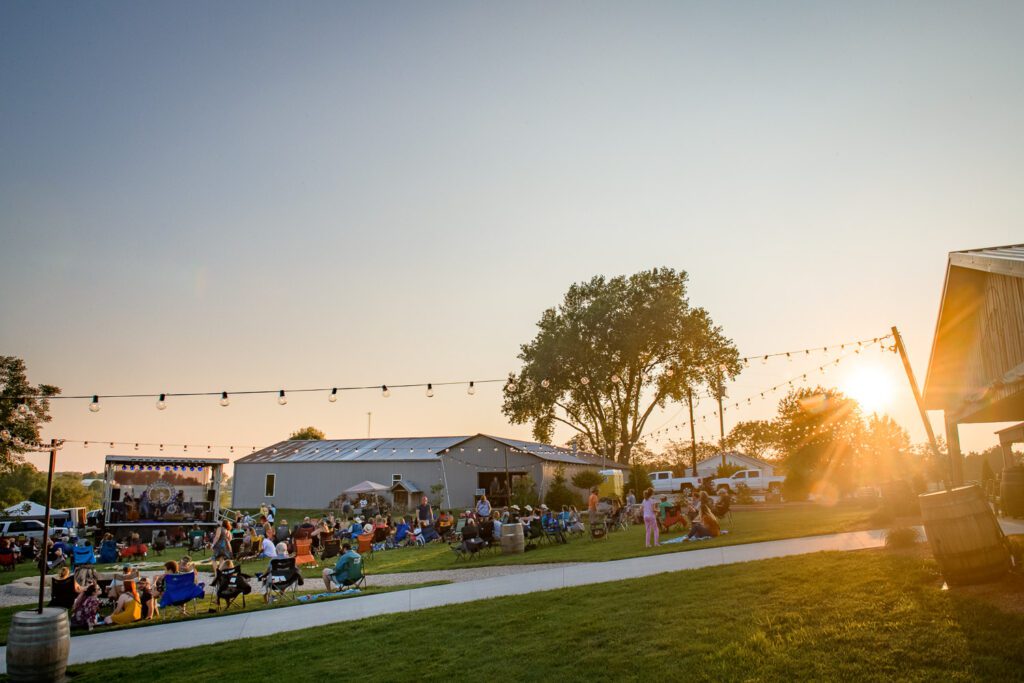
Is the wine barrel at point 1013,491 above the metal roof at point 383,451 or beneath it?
beneath

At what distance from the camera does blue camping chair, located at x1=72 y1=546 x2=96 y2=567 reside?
1791cm

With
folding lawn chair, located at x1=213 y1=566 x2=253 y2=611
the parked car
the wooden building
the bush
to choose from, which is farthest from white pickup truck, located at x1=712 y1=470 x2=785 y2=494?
the parked car

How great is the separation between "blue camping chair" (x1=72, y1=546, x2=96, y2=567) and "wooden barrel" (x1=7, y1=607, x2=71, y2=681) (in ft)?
39.1

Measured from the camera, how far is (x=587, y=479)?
1369 inches

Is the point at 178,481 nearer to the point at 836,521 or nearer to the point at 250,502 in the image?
the point at 250,502

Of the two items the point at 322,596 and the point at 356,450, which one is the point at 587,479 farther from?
the point at 322,596

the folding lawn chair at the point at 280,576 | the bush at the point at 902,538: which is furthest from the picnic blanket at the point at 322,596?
the bush at the point at 902,538

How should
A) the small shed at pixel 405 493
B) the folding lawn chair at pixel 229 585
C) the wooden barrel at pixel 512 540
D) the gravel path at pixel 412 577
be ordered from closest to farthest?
the folding lawn chair at pixel 229 585, the gravel path at pixel 412 577, the wooden barrel at pixel 512 540, the small shed at pixel 405 493

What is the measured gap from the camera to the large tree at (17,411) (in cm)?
3788

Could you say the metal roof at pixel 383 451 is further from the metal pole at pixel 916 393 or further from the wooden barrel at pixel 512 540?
the metal pole at pixel 916 393

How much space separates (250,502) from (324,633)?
34.5 m

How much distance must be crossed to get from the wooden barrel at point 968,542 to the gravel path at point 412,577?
740 cm

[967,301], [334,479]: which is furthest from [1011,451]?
[334,479]

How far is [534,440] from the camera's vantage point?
141 ft
